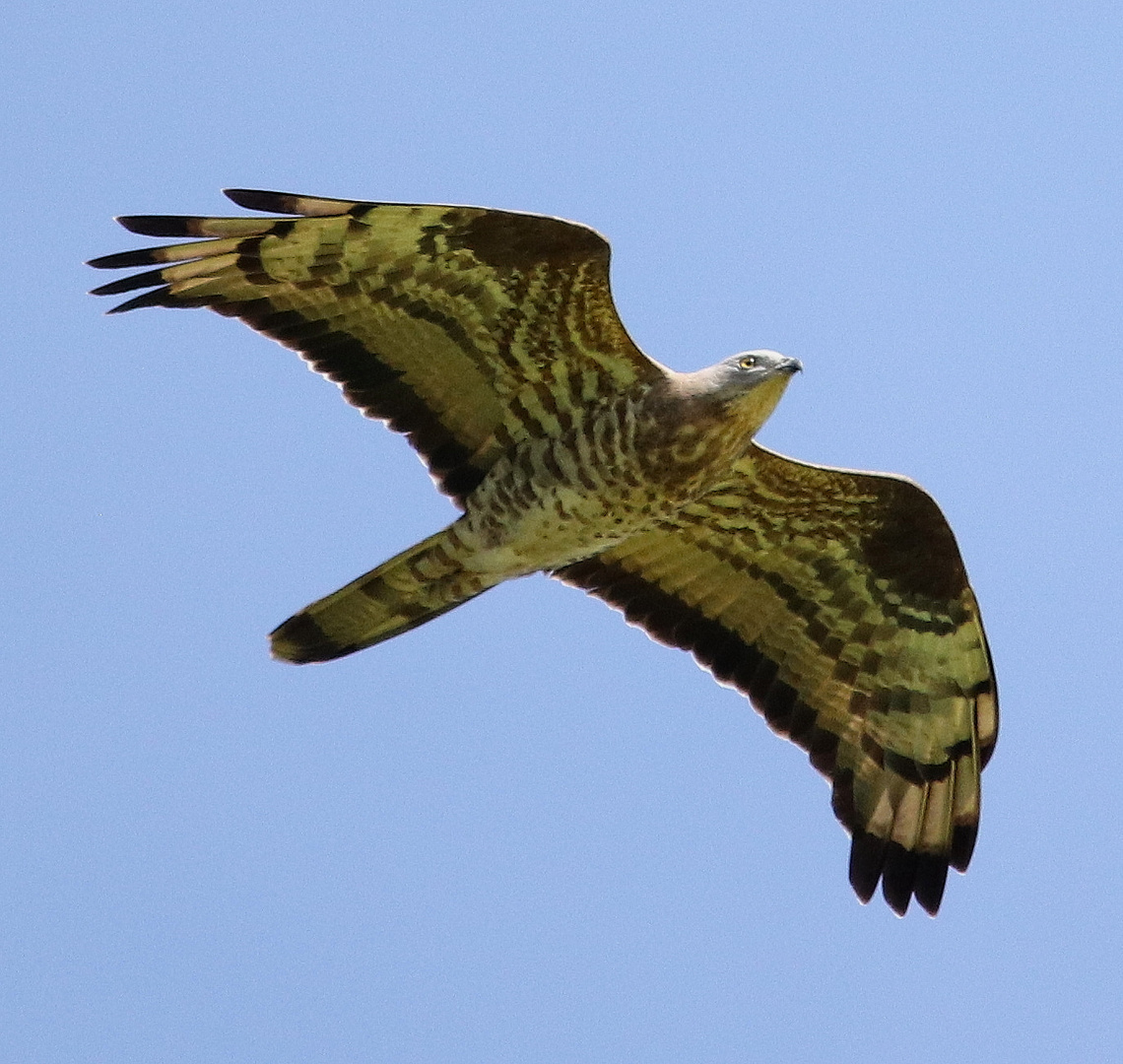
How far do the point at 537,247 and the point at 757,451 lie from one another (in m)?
1.68

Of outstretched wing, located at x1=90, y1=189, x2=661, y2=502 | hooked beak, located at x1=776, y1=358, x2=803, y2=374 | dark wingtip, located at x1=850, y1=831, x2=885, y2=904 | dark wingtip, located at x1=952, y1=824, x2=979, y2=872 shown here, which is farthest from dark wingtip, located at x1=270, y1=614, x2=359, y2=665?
dark wingtip, located at x1=952, y1=824, x2=979, y2=872

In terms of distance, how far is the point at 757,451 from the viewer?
10.5 m

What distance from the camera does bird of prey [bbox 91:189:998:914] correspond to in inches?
389

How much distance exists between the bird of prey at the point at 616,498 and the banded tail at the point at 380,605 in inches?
0.4

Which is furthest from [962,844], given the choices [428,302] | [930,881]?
[428,302]

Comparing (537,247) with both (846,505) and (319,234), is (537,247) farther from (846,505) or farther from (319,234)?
(846,505)

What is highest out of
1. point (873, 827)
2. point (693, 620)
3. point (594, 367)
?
point (594, 367)

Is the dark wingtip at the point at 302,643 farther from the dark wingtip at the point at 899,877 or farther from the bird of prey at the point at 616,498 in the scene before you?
the dark wingtip at the point at 899,877

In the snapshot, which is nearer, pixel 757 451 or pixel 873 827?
pixel 757 451

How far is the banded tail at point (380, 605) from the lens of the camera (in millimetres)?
10258

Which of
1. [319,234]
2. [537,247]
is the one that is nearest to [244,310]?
[319,234]

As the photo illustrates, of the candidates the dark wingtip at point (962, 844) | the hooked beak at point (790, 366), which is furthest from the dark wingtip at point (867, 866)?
the hooked beak at point (790, 366)

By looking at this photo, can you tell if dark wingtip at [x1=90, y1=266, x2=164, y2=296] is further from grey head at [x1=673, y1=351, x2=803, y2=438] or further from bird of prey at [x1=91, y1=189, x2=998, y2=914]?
grey head at [x1=673, y1=351, x2=803, y2=438]

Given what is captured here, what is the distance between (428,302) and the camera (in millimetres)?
10172
